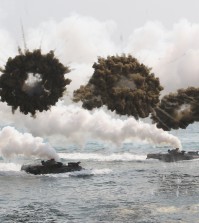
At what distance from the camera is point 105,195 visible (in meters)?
78.4

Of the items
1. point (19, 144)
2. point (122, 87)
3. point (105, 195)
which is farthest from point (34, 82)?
point (19, 144)

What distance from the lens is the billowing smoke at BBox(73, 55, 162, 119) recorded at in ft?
152

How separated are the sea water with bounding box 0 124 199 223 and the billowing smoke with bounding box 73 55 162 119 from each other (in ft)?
51.7

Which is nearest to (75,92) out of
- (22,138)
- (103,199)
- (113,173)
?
(103,199)

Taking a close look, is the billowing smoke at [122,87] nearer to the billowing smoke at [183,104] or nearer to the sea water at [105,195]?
the sea water at [105,195]

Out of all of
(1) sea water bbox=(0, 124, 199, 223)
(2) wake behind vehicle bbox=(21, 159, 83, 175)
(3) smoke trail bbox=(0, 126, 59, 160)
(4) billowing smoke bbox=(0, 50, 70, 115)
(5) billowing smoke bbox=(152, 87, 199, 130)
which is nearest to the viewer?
(4) billowing smoke bbox=(0, 50, 70, 115)

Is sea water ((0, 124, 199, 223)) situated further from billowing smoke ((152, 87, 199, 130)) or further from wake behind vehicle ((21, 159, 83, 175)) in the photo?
Result: billowing smoke ((152, 87, 199, 130))

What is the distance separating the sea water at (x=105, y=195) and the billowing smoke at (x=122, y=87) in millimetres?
15759

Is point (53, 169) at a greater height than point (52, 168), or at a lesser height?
lesser

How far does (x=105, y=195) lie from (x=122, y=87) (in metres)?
35.4

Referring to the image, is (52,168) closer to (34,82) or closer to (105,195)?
(105,195)

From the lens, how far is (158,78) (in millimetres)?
49875

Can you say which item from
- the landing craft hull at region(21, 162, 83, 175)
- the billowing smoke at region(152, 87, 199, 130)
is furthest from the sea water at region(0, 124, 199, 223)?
the billowing smoke at region(152, 87, 199, 130)

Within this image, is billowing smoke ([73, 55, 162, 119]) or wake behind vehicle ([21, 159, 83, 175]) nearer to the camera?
billowing smoke ([73, 55, 162, 119])
